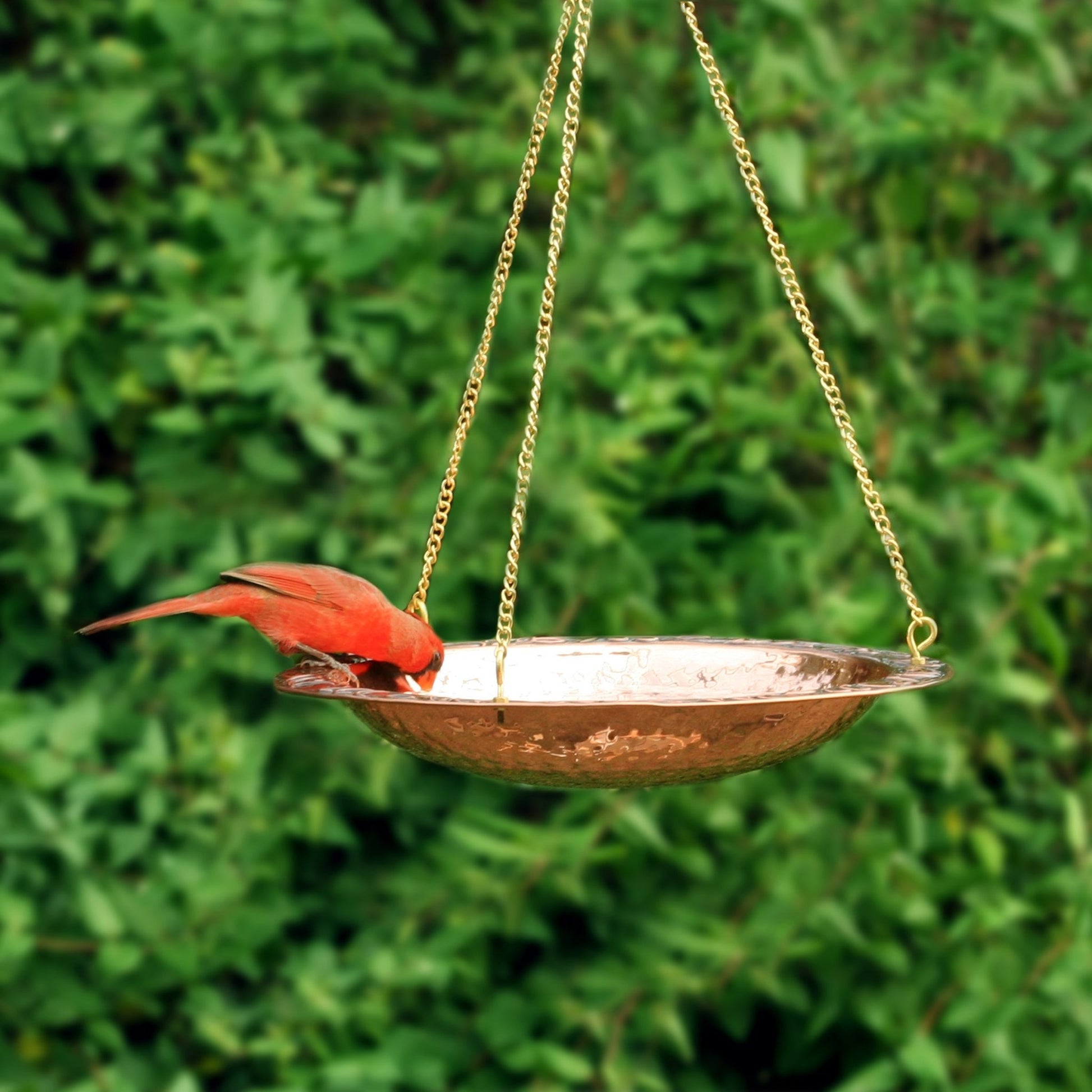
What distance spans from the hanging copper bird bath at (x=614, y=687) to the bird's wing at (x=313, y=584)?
3.6 inches

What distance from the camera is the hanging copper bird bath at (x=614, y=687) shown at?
159cm

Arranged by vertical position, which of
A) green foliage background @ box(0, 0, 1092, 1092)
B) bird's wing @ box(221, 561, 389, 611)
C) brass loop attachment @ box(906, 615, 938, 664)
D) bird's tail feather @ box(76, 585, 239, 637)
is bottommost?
green foliage background @ box(0, 0, 1092, 1092)

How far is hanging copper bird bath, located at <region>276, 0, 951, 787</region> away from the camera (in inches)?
62.8

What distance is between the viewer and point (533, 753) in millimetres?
1626

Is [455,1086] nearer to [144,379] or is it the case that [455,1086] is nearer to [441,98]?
[144,379]

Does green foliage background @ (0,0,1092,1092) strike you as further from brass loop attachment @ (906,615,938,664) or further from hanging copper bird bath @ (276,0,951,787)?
brass loop attachment @ (906,615,938,664)

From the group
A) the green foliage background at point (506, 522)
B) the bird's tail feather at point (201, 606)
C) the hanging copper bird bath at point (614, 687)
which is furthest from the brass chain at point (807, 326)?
the green foliage background at point (506, 522)

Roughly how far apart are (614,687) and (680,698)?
0.99 feet

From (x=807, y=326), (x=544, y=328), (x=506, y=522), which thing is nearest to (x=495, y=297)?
(x=544, y=328)

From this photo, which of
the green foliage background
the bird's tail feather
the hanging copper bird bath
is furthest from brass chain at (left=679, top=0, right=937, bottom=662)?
the green foliage background

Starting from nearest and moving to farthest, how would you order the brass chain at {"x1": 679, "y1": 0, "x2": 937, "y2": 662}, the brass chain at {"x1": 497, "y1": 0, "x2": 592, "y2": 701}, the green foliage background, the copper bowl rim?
the copper bowl rim → the brass chain at {"x1": 497, "y1": 0, "x2": 592, "y2": 701} → the brass chain at {"x1": 679, "y1": 0, "x2": 937, "y2": 662} → the green foliage background

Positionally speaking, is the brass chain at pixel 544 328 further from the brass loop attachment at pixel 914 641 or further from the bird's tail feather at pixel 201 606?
the brass loop attachment at pixel 914 641

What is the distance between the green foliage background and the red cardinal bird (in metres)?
0.97

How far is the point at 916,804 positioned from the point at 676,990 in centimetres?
62
